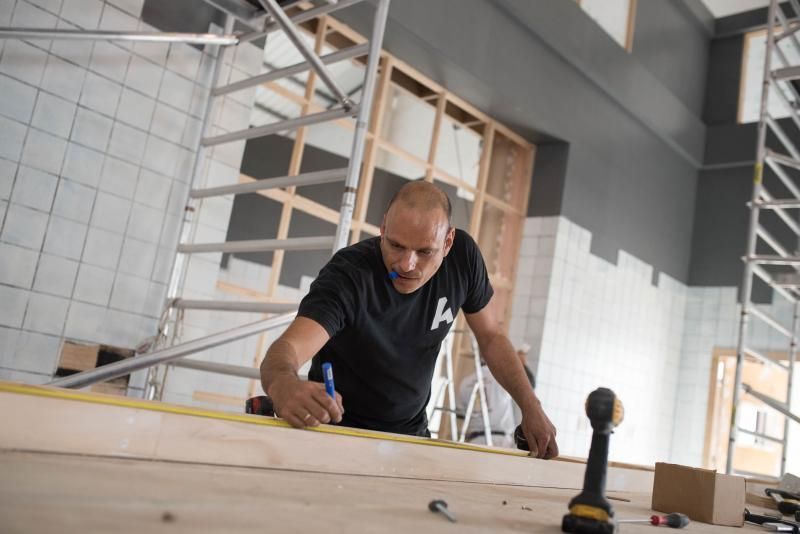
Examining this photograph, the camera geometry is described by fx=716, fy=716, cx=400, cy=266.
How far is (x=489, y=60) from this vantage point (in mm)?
5570

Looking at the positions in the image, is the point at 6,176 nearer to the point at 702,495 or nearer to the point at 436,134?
the point at 702,495

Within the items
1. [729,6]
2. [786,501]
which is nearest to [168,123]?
[786,501]

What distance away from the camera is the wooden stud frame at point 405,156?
16.0 ft

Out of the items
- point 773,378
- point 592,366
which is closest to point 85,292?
point 592,366

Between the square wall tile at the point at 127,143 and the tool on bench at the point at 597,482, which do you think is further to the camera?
the square wall tile at the point at 127,143

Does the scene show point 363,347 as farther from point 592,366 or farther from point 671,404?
point 671,404

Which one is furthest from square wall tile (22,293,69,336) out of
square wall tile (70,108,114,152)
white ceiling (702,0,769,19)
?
white ceiling (702,0,769,19)

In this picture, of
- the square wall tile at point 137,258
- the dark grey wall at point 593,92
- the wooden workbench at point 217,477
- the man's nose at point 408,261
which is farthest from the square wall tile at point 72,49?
the wooden workbench at point 217,477

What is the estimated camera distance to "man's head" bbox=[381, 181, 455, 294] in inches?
73.3

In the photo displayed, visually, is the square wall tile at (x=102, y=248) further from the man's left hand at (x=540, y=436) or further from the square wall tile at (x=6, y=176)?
the man's left hand at (x=540, y=436)

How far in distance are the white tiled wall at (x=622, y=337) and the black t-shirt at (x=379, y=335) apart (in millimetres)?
4144

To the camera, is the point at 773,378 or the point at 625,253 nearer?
the point at 625,253

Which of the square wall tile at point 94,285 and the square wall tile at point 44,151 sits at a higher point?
the square wall tile at point 44,151

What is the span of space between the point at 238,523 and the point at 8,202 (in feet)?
9.53
